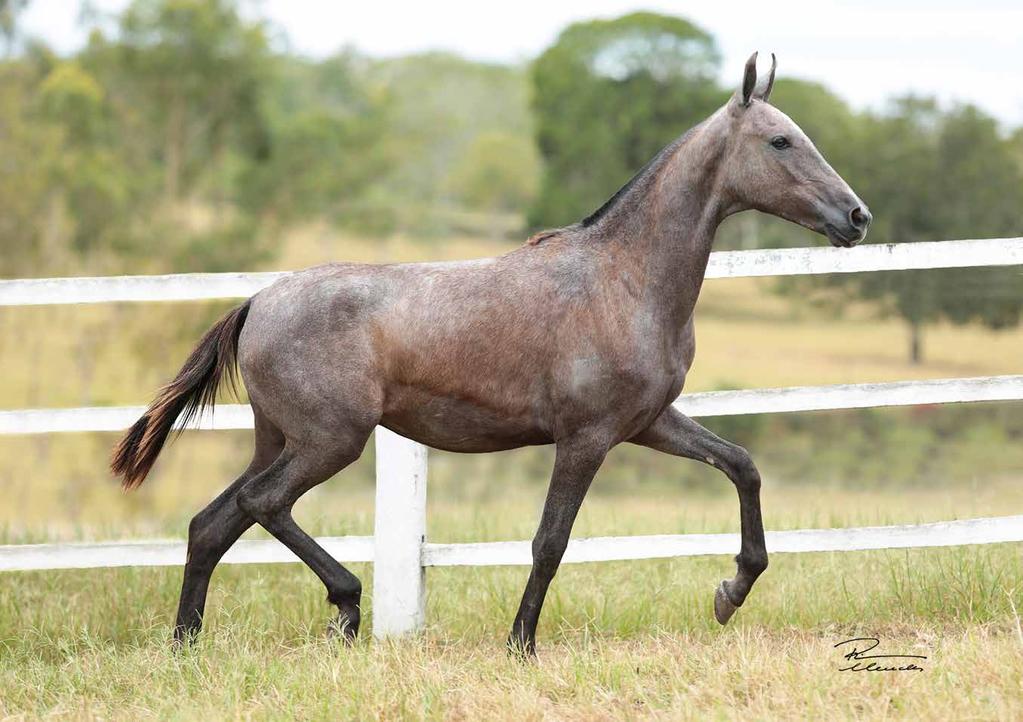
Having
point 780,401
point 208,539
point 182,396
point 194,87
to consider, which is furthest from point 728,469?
point 194,87

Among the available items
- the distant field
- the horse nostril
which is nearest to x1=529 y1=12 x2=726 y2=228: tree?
the distant field

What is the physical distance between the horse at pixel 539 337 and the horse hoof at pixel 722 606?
0.03 metres

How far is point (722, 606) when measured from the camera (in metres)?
4.71

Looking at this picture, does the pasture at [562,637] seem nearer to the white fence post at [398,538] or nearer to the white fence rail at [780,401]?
the white fence post at [398,538]

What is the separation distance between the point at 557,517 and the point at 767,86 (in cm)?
181

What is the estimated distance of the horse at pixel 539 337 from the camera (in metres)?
4.37

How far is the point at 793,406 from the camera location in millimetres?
5023

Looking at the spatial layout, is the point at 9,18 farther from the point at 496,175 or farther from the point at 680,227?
the point at 680,227

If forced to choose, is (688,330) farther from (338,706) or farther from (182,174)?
(182,174)

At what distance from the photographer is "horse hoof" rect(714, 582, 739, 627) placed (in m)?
4.70

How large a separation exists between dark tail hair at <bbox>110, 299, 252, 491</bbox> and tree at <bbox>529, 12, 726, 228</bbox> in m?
28.4

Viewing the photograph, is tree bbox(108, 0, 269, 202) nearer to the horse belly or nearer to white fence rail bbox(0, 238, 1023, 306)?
white fence rail bbox(0, 238, 1023, 306)

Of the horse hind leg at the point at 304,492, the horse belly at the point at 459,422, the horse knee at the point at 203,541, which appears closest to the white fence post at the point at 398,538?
the horse hind leg at the point at 304,492
